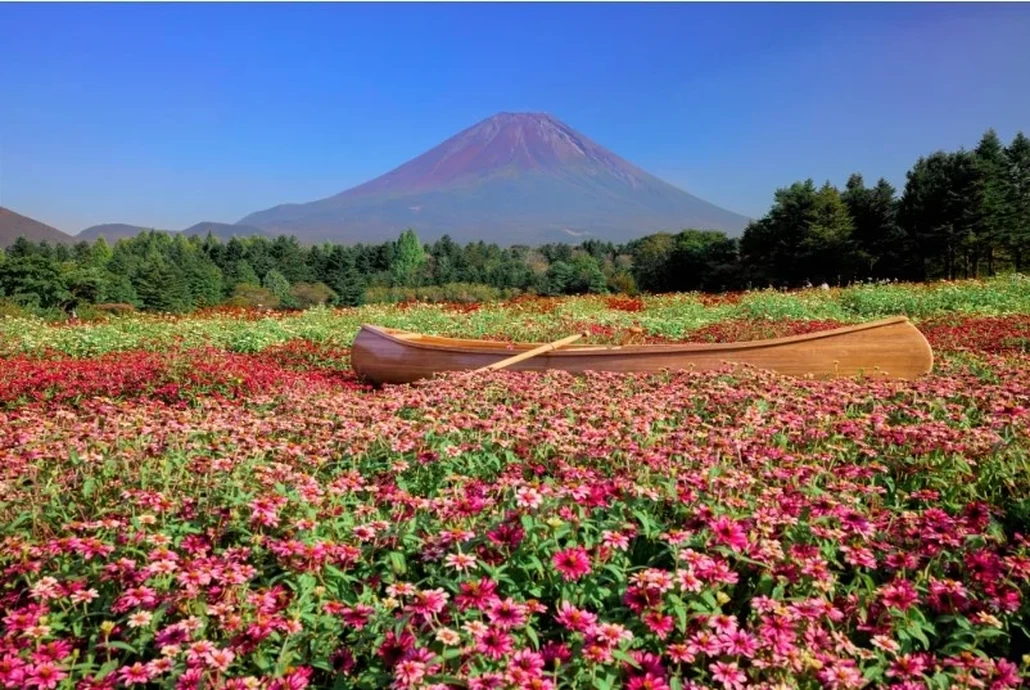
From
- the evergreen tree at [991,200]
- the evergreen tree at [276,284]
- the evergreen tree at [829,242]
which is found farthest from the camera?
the evergreen tree at [276,284]

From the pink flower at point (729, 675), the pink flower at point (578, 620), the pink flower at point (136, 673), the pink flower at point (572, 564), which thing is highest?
the pink flower at point (572, 564)

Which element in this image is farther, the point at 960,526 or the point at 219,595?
the point at 960,526

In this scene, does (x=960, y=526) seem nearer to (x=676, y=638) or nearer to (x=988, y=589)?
(x=988, y=589)

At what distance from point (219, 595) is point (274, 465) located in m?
0.73

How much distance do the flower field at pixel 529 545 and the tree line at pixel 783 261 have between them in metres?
24.8

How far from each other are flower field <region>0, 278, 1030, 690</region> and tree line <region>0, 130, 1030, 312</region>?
974 inches

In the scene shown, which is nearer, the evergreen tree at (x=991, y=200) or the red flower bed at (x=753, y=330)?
the red flower bed at (x=753, y=330)

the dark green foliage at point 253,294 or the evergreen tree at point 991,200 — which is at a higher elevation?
the evergreen tree at point 991,200

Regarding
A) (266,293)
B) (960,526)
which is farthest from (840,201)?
(960,526)

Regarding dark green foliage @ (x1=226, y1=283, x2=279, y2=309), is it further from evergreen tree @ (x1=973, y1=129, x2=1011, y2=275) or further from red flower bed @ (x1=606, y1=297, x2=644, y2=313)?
evergreen tree @ (x1=973, y1=129, x2=1011, y2=275)

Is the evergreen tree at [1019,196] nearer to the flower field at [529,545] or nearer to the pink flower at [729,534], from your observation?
the flower field at [529,545]

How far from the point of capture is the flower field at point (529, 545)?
1.52 meters

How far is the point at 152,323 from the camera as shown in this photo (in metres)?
13.0

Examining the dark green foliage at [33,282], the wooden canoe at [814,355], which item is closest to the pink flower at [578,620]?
the wooden canoe at [814,355]
